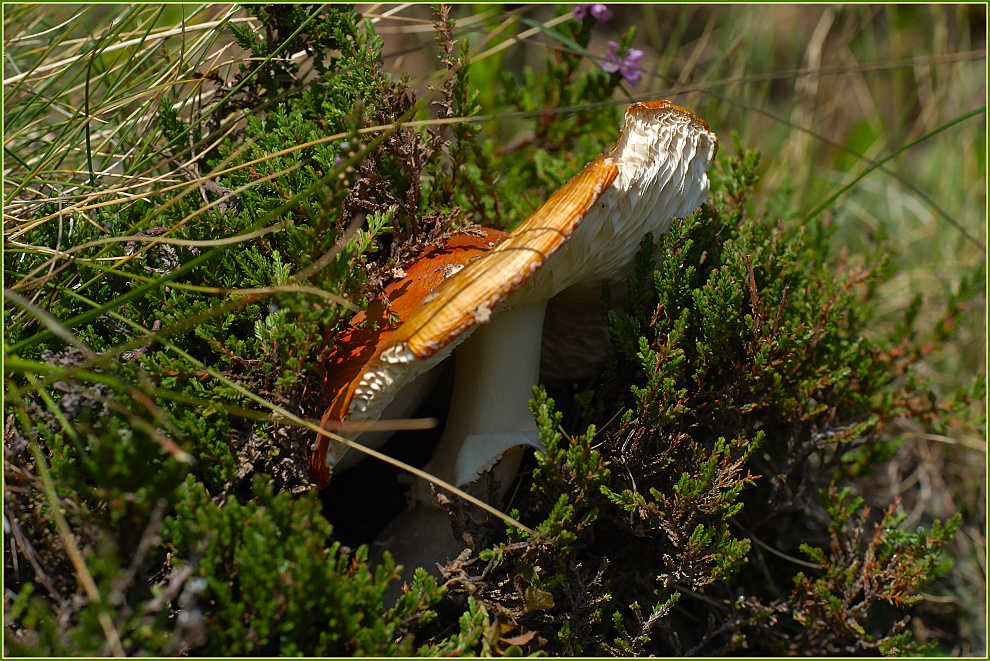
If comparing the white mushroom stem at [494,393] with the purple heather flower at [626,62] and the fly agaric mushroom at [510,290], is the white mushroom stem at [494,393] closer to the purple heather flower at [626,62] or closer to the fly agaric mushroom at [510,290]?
the fly agaric mushroom at [510,290]

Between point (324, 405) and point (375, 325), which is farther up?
point (375, 325)

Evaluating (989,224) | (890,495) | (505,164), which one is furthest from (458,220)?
(890,495)

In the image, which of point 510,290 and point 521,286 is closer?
point 510,290

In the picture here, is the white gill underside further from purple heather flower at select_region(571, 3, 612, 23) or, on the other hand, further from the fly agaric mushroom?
purple heather flower at select_region(571, 3, 612, 23)

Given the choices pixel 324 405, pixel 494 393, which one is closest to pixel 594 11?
pixel 494 393

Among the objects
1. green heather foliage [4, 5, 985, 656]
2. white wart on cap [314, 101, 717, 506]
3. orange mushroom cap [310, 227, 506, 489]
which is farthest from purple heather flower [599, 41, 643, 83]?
orange mushroom cap [310, 227, 506, 489]

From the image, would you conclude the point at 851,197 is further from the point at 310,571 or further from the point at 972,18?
the point at 310,571

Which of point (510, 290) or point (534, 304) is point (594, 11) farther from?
point (510, 290)
